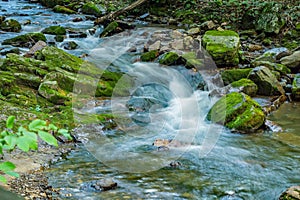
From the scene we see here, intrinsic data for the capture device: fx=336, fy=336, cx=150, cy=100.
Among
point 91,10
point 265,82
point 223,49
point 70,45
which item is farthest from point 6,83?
point 91,10

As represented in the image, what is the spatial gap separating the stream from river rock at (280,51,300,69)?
7.04 feet

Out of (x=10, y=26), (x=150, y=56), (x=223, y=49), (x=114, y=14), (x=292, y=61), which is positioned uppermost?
(x=114, y=14)

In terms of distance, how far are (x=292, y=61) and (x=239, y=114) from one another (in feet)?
13.8

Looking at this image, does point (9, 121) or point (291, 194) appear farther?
point (291, 194)

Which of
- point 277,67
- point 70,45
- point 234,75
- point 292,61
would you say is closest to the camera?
point 234,75

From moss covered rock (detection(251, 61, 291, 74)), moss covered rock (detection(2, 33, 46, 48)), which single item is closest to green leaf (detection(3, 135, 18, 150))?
moss covered rock (detection(251, 61, 291, 74))

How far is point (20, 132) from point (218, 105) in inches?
233

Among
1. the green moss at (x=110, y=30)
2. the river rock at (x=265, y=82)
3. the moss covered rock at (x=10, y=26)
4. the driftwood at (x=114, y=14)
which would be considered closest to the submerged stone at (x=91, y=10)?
the driftwood at (x=114, y=14)

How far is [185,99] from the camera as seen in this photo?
8430 millimetres

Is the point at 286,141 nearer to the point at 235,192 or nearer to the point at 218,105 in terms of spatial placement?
the point at 218,105

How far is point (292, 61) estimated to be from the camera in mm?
9461

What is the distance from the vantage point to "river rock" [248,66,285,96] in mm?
7957

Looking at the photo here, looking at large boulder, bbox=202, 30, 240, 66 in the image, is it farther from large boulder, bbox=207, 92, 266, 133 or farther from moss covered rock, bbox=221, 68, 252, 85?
large boulder, bbox=207, 92, 266, 133

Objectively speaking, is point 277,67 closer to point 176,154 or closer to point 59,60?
point 176,154
